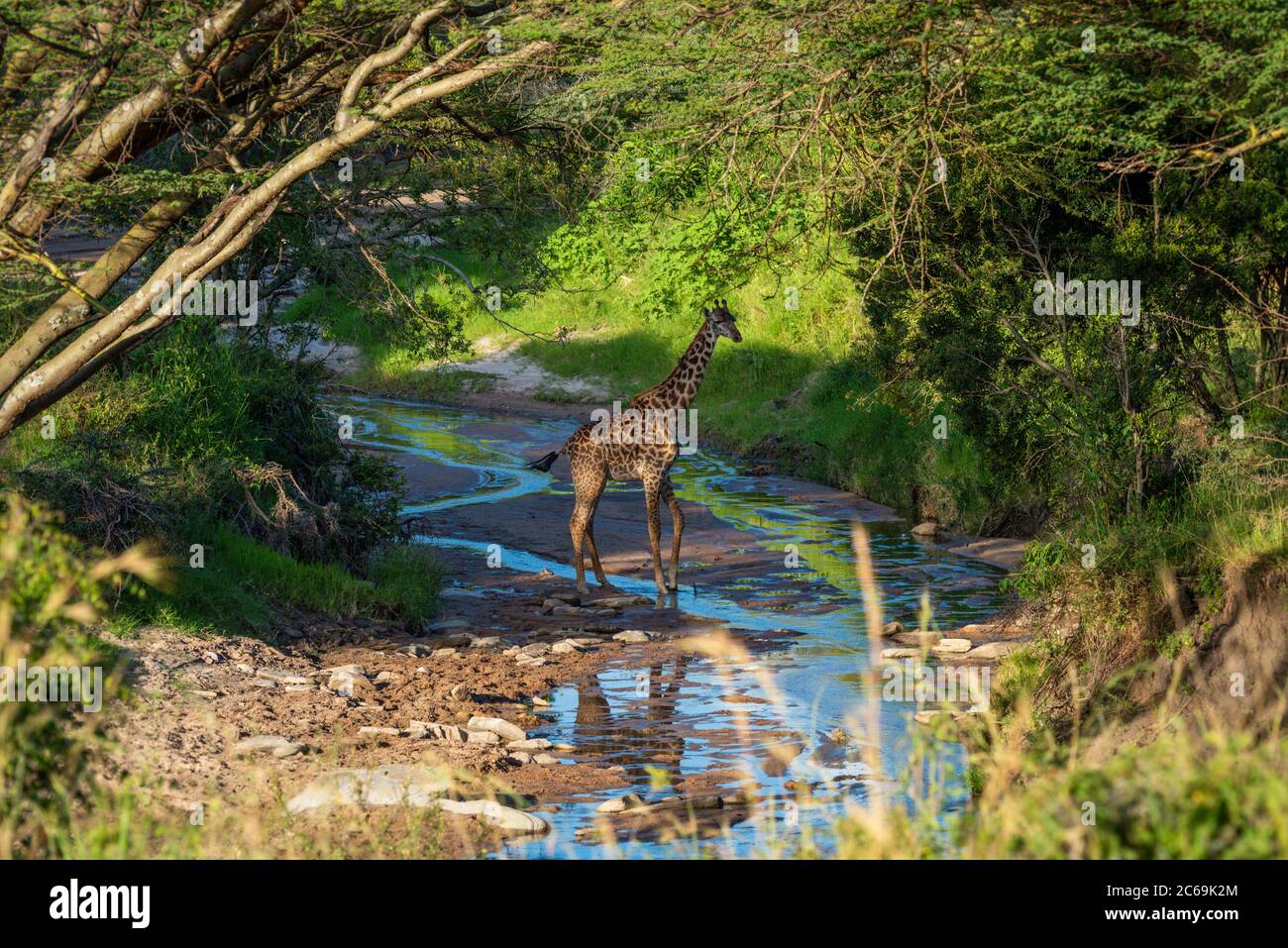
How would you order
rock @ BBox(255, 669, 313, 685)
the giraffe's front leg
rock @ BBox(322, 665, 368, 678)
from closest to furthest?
rock @ BBox(255, 669, 313, 685), rock @ BBox(322, 665, 368, 678), the giraffe's front leg

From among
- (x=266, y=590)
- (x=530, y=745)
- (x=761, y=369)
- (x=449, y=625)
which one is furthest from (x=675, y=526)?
(x=761, y=369)

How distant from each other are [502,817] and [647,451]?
7926 millimetres

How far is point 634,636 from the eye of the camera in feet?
45.1

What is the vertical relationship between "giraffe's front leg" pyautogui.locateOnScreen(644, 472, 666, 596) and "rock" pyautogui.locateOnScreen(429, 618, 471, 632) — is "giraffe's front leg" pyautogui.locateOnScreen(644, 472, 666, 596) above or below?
above

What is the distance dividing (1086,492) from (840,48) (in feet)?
12.4

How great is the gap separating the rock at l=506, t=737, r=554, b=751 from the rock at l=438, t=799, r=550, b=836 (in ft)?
5.74

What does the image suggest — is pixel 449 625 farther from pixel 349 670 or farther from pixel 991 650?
pixel 991 650

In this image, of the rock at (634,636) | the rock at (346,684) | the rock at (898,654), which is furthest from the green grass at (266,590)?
the rock at (898,654)

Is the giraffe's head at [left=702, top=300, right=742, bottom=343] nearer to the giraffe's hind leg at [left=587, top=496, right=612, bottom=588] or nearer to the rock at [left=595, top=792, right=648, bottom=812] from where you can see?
the giraffe's hind leg at [left=587, top=496, right=612, bottom=588]

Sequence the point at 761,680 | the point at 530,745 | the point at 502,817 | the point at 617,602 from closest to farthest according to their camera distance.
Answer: the point at 502,817 → the point at 761,680 → the point at 530,745 → the point at 617,602

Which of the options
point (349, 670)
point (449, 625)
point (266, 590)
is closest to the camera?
point (349, 670)

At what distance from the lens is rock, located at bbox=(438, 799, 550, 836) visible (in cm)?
805

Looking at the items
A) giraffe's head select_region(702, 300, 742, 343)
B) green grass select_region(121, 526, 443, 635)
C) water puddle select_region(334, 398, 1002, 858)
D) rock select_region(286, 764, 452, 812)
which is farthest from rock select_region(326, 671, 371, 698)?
giraffe's head select_region(702, 300, 742, 343)
